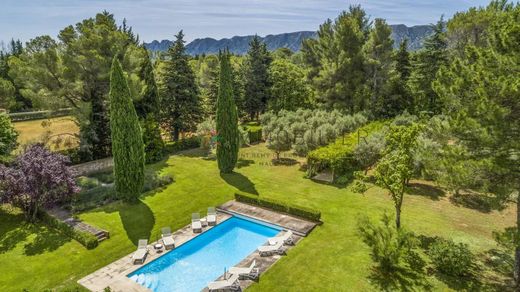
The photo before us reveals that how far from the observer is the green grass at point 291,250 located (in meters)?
14.2

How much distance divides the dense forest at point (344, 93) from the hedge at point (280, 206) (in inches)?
192

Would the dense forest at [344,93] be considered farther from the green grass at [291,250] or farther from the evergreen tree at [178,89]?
the green grass at [291,250]

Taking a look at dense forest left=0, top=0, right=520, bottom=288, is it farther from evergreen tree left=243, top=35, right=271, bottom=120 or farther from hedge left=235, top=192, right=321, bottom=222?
hedge left=235, top=192, right=321, bottom=222

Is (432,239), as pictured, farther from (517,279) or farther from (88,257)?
(88,257)

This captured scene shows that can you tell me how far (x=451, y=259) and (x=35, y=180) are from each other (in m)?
21.8

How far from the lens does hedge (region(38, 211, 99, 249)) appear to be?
653 inches

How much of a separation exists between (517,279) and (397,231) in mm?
5072

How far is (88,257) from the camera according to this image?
15.8 metres

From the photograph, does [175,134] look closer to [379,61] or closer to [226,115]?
[226,115]

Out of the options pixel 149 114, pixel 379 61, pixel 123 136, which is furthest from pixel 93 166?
pixel 379 61

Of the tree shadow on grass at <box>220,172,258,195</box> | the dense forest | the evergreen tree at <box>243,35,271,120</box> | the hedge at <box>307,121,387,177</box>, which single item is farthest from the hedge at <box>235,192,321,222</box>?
the evergreen tree at <box>243,35,271,120</box>

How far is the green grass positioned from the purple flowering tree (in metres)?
1.61

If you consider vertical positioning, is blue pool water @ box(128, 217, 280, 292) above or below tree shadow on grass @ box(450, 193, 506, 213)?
below

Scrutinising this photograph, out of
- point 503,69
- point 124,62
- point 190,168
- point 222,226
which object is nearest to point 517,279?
point 503,69
